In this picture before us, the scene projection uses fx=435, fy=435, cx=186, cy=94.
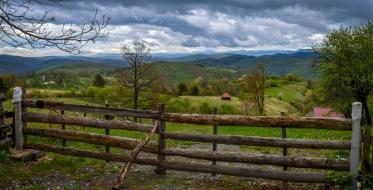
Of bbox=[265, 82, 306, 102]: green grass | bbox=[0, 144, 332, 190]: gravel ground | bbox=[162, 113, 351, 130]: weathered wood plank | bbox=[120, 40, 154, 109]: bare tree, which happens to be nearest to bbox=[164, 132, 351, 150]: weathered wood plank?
bbox=[162, 113, 351, 130]: weathered wood plank

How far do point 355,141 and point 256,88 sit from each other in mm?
82617

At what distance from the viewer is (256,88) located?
302ft

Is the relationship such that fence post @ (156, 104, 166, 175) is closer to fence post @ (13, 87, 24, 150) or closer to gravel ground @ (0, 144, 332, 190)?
gravel ground @ (0, 144, 332, 190)

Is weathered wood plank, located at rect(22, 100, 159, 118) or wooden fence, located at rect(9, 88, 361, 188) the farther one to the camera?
weathered wood plank, located at rect(22, 100, 159, 118)

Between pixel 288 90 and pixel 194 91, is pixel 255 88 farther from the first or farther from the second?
pixel 288 90

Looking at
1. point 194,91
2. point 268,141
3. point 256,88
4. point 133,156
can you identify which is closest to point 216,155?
point 268,141

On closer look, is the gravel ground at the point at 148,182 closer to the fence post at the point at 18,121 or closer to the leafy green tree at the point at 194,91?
the fence post at the point at 18,121

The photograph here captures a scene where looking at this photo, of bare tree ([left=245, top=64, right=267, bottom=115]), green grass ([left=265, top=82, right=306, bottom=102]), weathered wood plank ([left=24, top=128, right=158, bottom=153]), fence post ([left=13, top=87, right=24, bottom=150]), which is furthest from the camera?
green grass ([left=265, top=82, right=306, bottom=102])

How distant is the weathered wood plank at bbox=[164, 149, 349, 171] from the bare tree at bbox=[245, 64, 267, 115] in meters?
77.3

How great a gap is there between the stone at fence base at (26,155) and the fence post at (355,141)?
947 cm

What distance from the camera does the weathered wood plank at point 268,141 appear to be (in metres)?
10.7

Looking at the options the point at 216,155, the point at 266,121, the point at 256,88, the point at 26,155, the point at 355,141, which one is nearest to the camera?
the point at 355,141

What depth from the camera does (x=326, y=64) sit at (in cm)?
4931

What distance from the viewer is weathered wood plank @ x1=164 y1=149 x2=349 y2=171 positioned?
1067 cm
